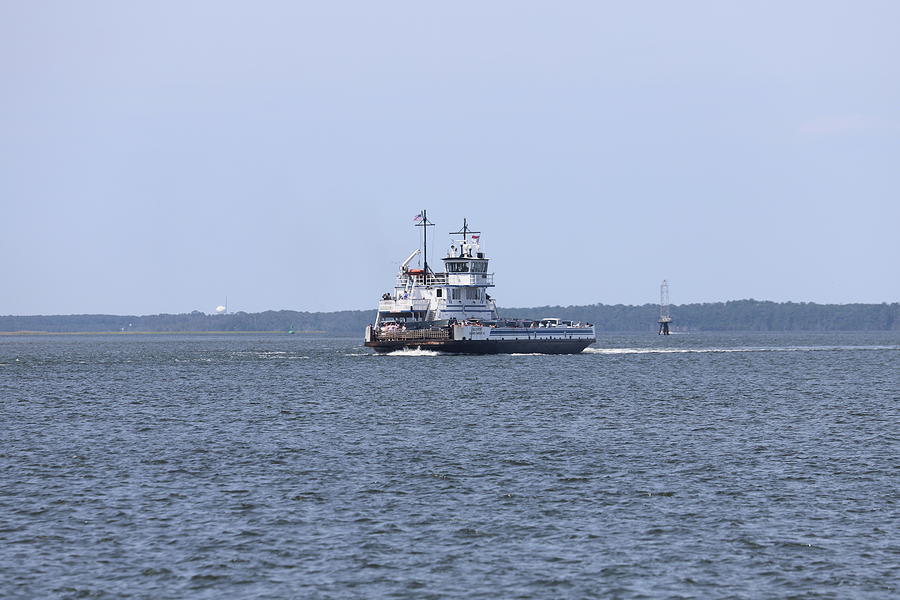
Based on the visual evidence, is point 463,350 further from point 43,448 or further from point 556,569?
point 556,569

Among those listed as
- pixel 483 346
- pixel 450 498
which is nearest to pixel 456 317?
pixel 483 346

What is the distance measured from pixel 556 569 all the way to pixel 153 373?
92.0 meters

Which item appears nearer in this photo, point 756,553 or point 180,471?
point 756,553

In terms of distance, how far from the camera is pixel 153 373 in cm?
11231

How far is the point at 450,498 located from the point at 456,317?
97.7m

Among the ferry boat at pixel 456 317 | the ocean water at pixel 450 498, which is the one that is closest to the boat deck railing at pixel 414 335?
the ferry boat at pixel 456 317

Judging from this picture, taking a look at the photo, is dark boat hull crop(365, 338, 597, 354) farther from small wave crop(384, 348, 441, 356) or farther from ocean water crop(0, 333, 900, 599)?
ocean water crop(0, 333, 900, 599)

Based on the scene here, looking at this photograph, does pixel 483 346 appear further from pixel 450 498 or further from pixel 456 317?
pixel 450 498

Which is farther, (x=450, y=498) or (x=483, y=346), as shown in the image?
(x=483, y=346)

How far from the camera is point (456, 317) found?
13250 cm

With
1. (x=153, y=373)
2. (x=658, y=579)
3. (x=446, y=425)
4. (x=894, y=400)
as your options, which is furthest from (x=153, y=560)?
(x=153, y=373)

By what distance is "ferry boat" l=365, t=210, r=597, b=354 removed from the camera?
424 ft

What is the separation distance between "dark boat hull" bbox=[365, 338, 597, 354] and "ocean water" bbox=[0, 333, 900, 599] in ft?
175

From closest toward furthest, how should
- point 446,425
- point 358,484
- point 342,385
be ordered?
point 358,484
point 446,425
point 342,385
